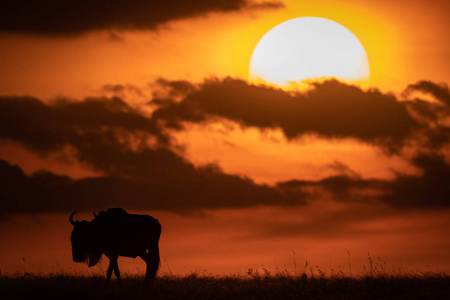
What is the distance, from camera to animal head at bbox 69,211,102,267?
27.2 m

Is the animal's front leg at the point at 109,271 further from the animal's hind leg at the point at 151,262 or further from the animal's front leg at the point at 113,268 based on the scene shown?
the animal's hind leg at the point at 151,262

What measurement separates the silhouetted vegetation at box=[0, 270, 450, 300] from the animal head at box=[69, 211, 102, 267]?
1.04 m

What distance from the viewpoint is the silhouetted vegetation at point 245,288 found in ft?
74.5

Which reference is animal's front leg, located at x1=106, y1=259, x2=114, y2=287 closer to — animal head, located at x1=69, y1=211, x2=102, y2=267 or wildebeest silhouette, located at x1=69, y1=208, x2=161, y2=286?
wildebeest silhouette, located at x1=69, y1=208, x2=161, y2=286

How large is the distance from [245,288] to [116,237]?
582 cm

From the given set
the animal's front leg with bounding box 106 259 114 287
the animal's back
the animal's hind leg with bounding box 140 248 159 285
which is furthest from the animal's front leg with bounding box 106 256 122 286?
the animal's hind leg with bounding box 140 248 159 285

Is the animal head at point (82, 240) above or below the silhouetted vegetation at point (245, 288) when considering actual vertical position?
above

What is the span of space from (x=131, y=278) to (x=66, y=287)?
440 cm

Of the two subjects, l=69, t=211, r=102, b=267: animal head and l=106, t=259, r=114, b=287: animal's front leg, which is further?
l=69, t=211, r=102, b=267: animal head

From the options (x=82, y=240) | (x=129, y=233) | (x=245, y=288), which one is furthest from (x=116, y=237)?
(x=245, y=288)

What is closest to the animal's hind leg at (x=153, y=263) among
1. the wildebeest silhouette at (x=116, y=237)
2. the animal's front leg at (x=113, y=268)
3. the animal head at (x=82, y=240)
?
the wildebeest silhouette at (x=116, y=237)

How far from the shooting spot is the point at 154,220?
27516 millimetres

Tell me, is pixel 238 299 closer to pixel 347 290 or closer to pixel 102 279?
pixel 347 290

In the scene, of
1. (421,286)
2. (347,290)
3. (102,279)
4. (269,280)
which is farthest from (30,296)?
(421,286)
